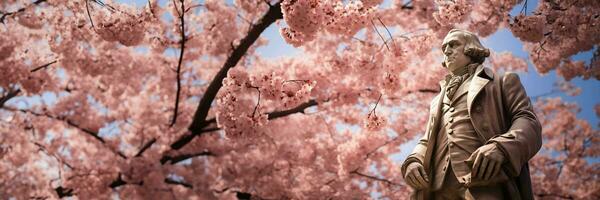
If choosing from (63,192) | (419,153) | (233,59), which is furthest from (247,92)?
(63,192)

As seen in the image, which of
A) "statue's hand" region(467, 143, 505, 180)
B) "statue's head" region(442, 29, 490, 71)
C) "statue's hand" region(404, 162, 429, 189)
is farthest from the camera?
"statue's head" region(442, 29, 490, 71)

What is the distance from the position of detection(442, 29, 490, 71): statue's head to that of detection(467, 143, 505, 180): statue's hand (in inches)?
38.4

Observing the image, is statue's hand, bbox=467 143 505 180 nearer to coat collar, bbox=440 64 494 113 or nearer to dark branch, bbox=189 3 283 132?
coat collar, bbox=440 64 494 113

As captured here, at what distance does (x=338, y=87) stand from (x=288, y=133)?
148 inches

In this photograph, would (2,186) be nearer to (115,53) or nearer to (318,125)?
(115,53)

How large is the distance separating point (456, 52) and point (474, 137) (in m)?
0.80

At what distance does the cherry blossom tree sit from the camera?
7258 mm

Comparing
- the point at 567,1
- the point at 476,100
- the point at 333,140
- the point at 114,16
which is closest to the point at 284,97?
the point at 114,16

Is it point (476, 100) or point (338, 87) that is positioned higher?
point (338, 87)

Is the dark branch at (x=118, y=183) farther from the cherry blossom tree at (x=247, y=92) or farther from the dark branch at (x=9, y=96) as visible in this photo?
the dark branch at (x=9, y=96)

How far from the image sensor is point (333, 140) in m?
12.5

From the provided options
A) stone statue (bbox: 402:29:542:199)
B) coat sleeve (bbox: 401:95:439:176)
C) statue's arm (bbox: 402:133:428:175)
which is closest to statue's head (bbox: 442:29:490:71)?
stone statue (bbox: 402:29:542:199)

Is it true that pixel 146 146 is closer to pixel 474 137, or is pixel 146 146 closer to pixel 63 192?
pixel 63 192

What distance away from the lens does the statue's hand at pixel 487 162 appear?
302cm
